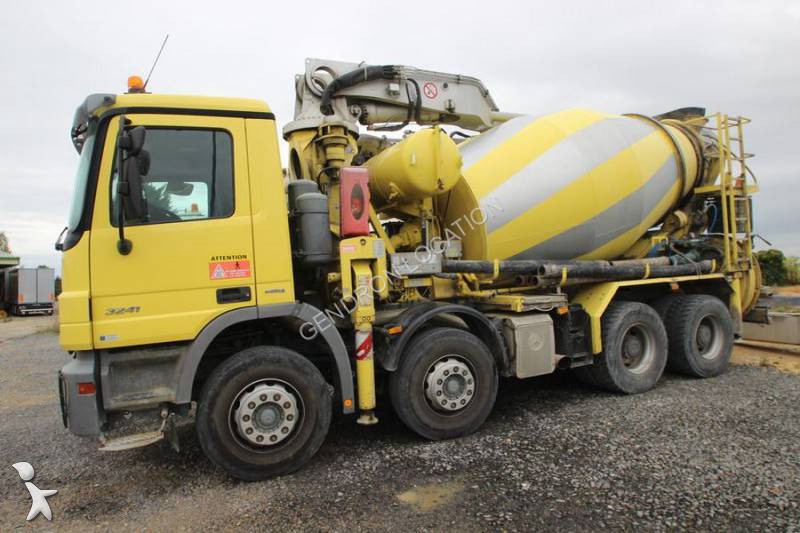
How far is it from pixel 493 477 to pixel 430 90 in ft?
13.5

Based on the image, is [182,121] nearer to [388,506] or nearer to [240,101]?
[240,101]

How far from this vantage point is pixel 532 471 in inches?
149

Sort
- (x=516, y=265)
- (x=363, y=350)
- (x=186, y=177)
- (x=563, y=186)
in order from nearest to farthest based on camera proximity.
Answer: (x=186, y=177) → (x=363, y=350) → (x=516, y=265) → (x=563, y=186)

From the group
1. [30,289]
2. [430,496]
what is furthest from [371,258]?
[30,289]

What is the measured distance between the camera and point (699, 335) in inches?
258

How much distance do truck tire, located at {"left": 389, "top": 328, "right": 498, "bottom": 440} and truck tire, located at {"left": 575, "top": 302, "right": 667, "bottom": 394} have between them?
5.56 feet

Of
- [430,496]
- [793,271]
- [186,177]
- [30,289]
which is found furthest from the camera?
[30,289]

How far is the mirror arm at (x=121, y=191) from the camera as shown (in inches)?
129

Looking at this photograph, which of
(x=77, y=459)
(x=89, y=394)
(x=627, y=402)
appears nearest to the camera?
(x=89, y=394)

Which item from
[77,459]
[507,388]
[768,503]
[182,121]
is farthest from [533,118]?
[77,459]

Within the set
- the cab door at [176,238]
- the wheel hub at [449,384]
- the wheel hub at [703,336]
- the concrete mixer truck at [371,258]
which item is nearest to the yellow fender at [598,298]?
the concrete mixer truck at [371,258]

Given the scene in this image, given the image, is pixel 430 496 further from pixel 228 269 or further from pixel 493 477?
pixel 228 269

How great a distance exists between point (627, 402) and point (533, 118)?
127 inches

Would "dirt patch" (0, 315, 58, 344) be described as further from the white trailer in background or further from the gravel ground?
the gravel ground
